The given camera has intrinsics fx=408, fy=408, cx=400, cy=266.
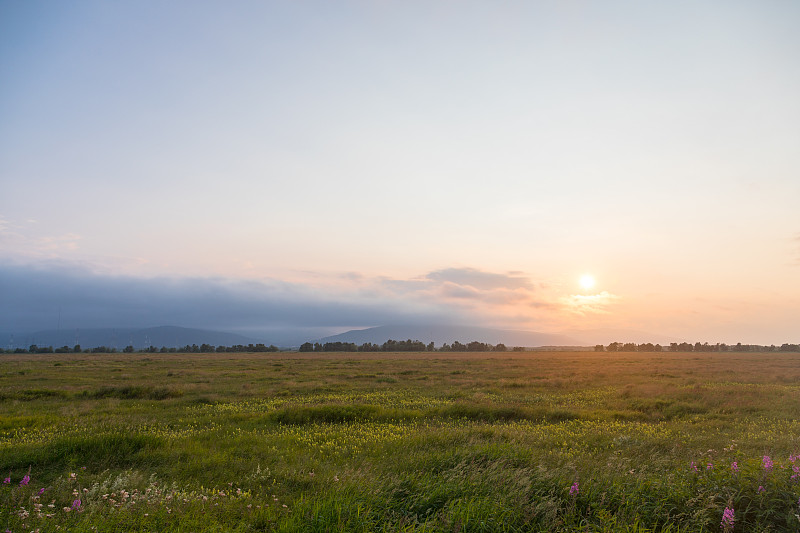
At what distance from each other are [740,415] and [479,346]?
501 feet

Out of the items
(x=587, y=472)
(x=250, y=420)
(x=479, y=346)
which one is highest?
(x=587, y=472)

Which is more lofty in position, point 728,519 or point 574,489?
point 728,519

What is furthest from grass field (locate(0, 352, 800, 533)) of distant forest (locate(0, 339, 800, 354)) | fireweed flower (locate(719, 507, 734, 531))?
distant forest (locate(0, 339, 800, 354))

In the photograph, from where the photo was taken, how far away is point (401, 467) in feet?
28.1

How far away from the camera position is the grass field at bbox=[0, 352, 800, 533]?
5.79 metres

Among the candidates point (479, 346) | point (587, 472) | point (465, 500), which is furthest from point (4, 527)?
point (479, 346)

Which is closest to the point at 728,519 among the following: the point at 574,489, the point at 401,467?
the point at 574,489

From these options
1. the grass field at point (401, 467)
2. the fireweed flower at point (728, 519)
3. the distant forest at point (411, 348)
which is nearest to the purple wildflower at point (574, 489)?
the grass field at point (401, 467)

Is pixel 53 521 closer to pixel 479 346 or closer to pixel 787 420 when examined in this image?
pixel 787 420

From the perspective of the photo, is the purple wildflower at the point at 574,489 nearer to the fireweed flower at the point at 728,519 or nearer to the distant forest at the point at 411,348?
the fireweed flower at the point at 728,519

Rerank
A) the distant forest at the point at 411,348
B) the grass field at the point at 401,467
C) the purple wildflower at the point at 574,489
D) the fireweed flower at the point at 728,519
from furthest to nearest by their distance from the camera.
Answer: the distant forest at the point at 411,348
the purple wildflower at the point at 574,489
the grass field at the point at 401,467
the fireweed flower at the point at 728,519

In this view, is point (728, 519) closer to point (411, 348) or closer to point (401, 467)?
point (401, 467)

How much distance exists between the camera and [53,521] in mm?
5254

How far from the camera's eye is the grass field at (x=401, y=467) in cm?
579
